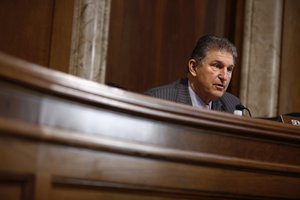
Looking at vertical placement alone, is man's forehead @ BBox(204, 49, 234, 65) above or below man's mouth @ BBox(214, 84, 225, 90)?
above

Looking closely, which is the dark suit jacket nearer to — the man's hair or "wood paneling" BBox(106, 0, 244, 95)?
the man's hair

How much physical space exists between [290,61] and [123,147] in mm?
2813

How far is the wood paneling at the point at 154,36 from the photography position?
3.53m

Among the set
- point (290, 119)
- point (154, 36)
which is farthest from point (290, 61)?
point (290, 119)

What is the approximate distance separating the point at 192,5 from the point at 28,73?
2805 millimetres

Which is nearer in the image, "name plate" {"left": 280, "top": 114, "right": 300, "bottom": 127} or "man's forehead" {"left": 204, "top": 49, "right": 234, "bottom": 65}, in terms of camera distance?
"name plate" {"left": 280, "top": 114, "right": 300, "bottom": 127}

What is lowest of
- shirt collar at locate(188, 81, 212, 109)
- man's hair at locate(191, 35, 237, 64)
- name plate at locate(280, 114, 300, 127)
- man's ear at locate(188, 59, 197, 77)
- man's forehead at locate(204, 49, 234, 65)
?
name plate at locate(280, 114, 300, 127)

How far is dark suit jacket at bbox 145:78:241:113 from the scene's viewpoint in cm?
289

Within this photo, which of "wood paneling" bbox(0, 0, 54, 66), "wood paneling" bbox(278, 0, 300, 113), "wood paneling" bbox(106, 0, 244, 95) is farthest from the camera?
"wood paneling" bbox(278, 0, 300, 113)

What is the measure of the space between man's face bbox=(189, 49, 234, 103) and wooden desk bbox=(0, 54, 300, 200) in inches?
47.8

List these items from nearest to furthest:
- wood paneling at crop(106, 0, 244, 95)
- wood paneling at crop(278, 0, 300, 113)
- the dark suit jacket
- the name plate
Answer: the name plate
the dark suit jacket
wood paneling at crop(106, 0, 244, 95)
wood paneling at crop(278, 0, 300, 113)

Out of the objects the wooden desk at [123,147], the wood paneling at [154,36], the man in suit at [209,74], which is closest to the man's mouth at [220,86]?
the man in suit at [209,74]

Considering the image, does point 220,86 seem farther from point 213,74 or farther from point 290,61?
point 290,61

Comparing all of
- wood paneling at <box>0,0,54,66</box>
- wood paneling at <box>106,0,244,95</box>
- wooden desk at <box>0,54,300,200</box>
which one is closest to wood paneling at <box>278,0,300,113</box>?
wood paneling at <box>106,0,244,95</box>
